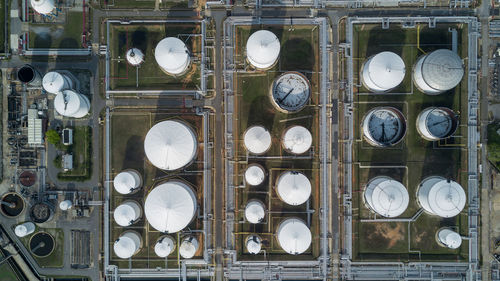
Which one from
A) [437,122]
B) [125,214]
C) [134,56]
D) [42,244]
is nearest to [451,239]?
[437,122]

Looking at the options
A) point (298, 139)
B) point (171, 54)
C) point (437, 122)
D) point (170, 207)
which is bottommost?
point (170, 207)

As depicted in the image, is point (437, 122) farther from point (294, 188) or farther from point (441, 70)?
point (294, 188)

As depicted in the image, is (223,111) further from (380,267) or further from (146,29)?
(380,267)

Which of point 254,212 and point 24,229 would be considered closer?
point 254,212

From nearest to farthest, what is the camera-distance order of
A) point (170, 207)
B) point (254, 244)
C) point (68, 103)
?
1. point (170, 207)
2. point (254, 244)
3. point (68, 103)

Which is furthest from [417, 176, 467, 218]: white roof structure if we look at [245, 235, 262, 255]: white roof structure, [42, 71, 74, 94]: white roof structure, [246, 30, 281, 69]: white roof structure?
[42, 71, 74, 94]: white roof structure

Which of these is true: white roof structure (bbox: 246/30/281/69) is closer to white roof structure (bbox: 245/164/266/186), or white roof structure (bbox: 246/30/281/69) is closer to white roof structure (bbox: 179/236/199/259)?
white roof structure (bbox: 245/164/266/186)

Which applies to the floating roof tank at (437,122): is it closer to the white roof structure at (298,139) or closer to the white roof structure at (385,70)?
the white roof structure at (385,70)

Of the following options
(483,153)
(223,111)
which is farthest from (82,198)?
(483,153)
